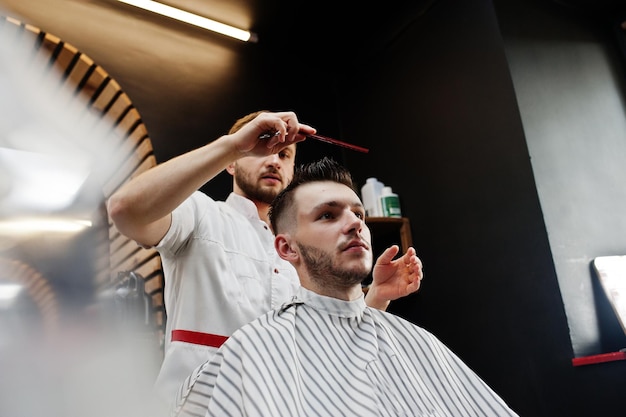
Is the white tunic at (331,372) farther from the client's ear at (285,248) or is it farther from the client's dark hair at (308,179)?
the client's dark hair at (308,179)

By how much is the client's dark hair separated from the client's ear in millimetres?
94

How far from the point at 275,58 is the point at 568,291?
95.3 inches

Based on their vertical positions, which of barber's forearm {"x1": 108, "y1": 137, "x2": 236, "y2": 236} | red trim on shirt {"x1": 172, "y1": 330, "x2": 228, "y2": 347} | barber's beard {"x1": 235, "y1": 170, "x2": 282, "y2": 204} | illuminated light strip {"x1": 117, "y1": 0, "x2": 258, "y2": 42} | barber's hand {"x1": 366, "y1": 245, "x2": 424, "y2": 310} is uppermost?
illuminated light strip {"x1": 117, "y1": 0, "x2": 258, "y2": 42}

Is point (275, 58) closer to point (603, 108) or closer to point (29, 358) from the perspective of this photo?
point (603, 108)

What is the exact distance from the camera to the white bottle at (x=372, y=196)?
3082 mm

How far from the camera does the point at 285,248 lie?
61.5 inches

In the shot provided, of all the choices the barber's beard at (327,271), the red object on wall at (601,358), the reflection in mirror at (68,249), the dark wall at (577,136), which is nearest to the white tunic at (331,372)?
the barber's beard at (327,271)

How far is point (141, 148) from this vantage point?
2.79 metres

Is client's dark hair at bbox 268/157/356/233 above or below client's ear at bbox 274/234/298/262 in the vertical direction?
above

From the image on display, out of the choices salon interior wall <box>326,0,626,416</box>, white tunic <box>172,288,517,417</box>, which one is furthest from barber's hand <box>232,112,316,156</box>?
salon interior wall <box>326,0,626,416</box>

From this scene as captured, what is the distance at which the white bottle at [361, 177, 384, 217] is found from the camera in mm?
3082

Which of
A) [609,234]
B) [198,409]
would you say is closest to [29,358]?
[198,409]

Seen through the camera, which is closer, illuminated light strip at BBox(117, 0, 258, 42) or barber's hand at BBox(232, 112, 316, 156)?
barber's hand at BBox(232, 112, 316, 156)

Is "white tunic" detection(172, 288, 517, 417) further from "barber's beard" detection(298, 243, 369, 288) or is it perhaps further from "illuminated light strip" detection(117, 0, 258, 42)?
"illuminated light strip" detection(117, 0, 258, 42)
